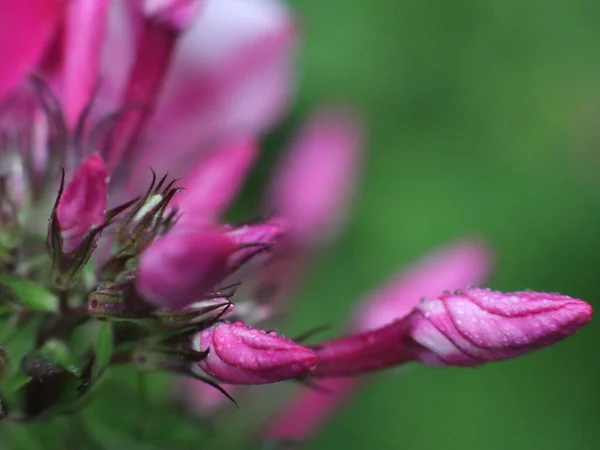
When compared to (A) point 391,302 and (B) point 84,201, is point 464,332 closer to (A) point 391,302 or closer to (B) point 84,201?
(B) point 84,201

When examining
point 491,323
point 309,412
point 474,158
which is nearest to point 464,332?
point 491,323

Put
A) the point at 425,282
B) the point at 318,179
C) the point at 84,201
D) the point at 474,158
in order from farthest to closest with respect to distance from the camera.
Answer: the point at 474,158 < the point at 318,179 < the point at 425,282 < the point at 84,201

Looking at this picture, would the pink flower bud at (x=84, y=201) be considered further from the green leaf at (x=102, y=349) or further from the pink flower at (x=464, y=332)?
the pink flower at (x=464, y=332)

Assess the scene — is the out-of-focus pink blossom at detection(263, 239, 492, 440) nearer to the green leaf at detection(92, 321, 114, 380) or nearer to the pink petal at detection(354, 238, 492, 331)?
the pink petal at detection(354, 238, 492, 331)

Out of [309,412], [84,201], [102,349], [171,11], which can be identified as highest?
[171,11]

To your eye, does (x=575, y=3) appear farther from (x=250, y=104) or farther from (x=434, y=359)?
(x=434, y=359)

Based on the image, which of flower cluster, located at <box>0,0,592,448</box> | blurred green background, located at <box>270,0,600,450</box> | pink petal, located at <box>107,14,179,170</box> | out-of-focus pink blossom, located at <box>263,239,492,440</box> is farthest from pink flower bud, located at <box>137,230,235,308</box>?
blurred green background, located at <box>270,0,600,450</box>
